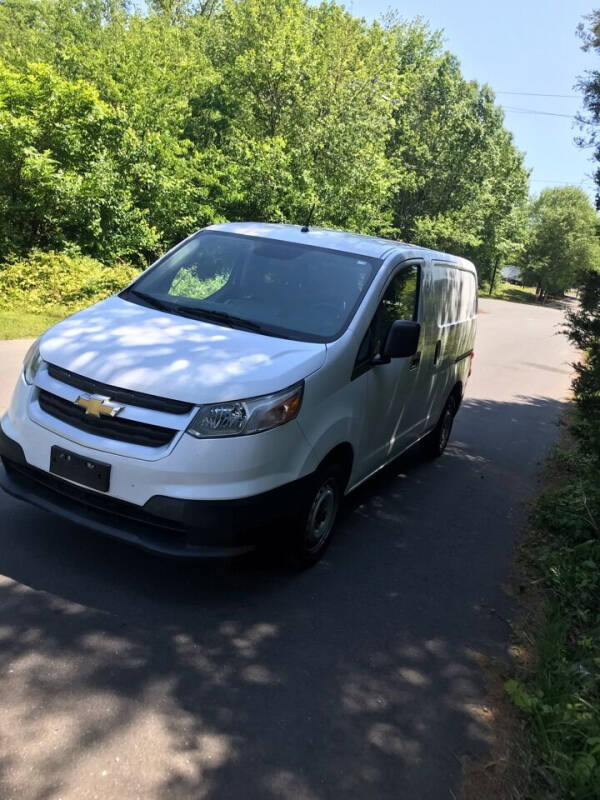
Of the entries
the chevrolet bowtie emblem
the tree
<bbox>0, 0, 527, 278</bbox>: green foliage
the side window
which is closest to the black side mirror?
the side window

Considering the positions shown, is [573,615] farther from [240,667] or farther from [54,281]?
[54,281]

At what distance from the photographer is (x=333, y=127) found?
63.2 feet

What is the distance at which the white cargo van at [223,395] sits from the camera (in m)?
3.34

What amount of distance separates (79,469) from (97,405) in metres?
0.35

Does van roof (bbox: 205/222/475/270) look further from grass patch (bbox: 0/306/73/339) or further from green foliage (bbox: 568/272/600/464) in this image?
grass patch (bbox: 0/306/73/339)

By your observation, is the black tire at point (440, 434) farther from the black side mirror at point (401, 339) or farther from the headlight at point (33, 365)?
the headlight at point (33, 365)

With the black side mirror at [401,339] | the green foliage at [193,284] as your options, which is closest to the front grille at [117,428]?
the green foliage at [193,284]

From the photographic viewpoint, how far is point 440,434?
24.0ft

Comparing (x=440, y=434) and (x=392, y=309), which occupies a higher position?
(x=392, y=309)

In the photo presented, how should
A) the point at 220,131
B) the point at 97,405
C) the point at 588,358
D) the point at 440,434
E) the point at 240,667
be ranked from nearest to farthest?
the point at 240,667 < the point at 97,405 < the point at 588,358 < the point at 440,434 < the point at 220,131

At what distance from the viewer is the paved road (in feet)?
8.34

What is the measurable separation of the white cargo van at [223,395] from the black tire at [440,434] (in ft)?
7.11

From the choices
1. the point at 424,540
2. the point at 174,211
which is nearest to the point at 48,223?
the point at 174,211

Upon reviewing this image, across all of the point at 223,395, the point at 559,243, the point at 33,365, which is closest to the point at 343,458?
the point at 223,395
